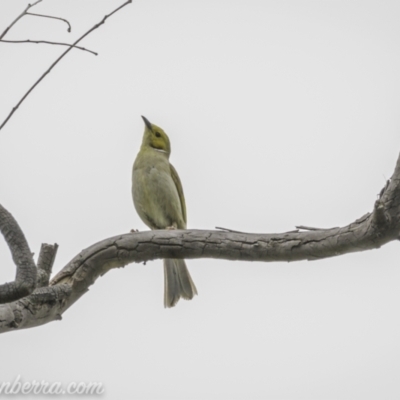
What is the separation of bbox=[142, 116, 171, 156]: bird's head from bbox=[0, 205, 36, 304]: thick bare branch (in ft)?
14.6

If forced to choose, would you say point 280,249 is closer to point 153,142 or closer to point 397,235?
point 397,235

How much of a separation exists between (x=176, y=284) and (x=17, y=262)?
10.9 feet

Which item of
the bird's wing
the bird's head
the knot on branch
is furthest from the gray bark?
the bird's head

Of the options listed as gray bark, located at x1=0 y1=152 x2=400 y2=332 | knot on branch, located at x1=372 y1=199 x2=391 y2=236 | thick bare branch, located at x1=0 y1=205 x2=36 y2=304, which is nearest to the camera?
thick bare branch, located at x1=0 y1=205 x2=36 y2=304

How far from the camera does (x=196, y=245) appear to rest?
13.5 feet

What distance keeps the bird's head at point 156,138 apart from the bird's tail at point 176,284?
1.59m

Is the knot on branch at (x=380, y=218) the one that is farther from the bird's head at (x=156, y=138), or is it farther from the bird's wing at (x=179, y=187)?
the bird's head at (x=156, y=138)

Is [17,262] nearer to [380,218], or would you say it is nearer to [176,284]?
[380,218]

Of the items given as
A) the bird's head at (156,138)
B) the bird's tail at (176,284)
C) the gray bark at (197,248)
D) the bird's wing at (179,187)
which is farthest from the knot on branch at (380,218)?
the bird's head at (156,138)

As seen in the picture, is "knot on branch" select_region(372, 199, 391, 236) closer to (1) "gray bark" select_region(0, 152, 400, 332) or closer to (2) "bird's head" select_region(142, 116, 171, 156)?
(1) "gray bark" select_region(0, 152, 400, 332)

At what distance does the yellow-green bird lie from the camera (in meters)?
6.47

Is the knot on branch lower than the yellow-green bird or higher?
lower

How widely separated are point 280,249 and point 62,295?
1.33m

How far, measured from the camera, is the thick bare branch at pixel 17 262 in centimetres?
304
